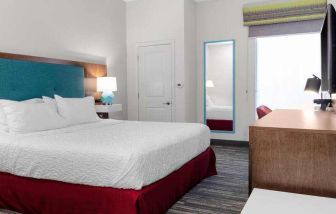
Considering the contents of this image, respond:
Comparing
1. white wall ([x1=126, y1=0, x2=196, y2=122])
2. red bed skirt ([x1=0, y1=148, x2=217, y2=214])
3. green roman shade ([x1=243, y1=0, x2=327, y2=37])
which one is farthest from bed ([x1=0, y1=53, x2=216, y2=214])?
green roman shade ([x1=243, y1=0, x2=327, y2=37])

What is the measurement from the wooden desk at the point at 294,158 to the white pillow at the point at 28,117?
232cm

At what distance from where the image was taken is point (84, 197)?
2.13 m

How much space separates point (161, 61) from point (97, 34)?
1.28 meters

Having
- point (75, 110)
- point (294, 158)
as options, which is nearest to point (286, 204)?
point (294, 158)

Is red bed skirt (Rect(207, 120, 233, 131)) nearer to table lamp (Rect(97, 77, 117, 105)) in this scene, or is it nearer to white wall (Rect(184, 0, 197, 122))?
white wall (Rect(184, 0, 197, 122))

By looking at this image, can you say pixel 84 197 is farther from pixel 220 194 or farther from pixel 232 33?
pixel 232 33

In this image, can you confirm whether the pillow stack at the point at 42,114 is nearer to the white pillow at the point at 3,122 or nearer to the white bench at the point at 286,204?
the white pillow at the point at 3,122

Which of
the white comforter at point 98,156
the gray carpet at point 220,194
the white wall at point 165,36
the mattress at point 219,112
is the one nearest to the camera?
the white comforter at point 98,156

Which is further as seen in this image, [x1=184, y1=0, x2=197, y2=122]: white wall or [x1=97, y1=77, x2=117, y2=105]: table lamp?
[x1=184, y1=0, x2=197, y2=122]: white wall

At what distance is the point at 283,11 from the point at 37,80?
4080 millimetres

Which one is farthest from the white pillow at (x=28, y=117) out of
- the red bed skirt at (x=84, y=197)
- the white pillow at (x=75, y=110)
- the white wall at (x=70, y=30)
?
the white wall at (x=70, y=30)

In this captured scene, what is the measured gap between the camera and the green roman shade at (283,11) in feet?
14.8

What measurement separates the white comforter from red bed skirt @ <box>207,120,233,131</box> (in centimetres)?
278

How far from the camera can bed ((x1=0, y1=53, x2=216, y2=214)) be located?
2.00 meters
